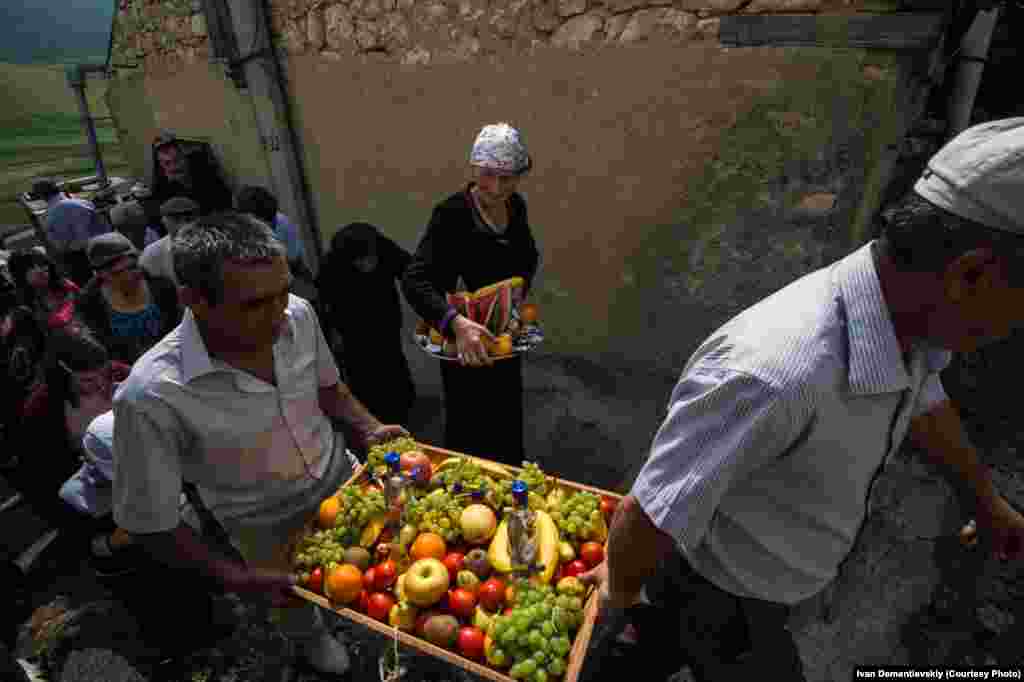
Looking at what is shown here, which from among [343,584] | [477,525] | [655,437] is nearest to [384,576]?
[343,584]

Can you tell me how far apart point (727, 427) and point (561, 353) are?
12.0 ft

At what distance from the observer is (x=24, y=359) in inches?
128

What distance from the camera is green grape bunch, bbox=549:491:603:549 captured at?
205cm

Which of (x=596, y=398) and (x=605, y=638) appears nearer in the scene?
(x=605, y=638)

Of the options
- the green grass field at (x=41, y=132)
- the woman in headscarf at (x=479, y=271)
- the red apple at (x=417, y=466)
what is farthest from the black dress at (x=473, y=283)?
the green grass field at (x=41, y=132)

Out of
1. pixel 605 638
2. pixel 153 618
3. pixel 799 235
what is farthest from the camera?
pixel 799 235

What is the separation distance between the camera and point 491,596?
185cm

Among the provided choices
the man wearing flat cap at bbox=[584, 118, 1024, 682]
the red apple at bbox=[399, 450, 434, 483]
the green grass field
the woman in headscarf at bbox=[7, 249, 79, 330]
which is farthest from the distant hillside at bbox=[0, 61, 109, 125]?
the man wearing flat cap at bbox=[584, 118, 1024, 682]

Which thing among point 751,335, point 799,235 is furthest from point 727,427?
point 799,235

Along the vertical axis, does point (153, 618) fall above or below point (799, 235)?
below

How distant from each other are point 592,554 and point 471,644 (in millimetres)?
539

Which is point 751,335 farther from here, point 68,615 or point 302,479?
point 68,615

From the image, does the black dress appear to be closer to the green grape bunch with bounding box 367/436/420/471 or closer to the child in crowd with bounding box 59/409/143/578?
the green grape bunch with bounding box 367/436/420/471

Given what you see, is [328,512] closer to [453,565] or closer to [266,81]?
[453,565]
